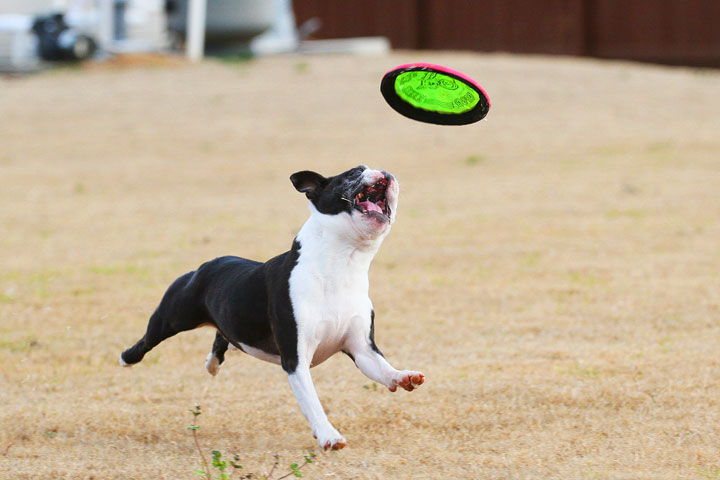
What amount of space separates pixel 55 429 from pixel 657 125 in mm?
15694

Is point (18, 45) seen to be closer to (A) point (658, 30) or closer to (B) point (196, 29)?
(B) point (196, 29)

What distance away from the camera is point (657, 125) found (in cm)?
1922

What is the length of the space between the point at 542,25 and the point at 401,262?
62.6ft

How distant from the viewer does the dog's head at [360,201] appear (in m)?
4.32

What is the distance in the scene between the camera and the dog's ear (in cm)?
447

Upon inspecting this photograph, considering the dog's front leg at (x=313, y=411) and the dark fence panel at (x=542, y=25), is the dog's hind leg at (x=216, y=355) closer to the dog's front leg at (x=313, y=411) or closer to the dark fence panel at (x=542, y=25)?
the dog's front leg at (x=313, y=411)

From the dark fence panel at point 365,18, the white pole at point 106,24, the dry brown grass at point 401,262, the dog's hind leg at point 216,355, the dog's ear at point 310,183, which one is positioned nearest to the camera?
the dog's ear at point 310,183

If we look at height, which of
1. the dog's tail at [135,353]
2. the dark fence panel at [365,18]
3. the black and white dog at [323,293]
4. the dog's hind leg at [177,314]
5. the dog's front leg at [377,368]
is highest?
the black and white dog at [323,293]

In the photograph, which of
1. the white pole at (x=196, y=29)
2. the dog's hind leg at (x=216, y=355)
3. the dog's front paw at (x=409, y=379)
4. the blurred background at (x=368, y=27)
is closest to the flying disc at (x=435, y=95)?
the dog's front paw at (x=409, y=379)

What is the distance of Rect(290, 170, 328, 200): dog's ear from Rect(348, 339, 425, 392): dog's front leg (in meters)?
0.67

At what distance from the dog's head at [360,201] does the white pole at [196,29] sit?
20020 mm

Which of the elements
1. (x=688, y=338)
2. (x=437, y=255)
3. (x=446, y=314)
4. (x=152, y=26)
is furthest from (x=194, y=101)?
(x=688, y=338)

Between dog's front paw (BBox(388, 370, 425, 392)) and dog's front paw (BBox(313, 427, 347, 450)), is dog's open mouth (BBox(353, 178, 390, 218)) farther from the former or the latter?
dog's front paw (BBox(313, 427, 347, 450))

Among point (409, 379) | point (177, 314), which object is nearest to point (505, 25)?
point (177, 314)
